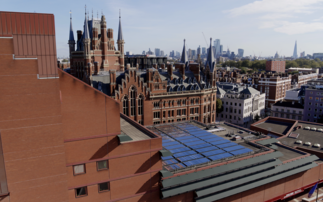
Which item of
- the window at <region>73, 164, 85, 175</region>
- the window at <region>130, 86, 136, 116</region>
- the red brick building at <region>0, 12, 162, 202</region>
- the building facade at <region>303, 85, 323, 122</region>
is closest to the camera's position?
the red brick building at <region>0, 12, 162, 202</region>

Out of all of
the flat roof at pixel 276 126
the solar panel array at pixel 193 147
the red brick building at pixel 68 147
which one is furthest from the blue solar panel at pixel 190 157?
the flat roof at pixel 276 126

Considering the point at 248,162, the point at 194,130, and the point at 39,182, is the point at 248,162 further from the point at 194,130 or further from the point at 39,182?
the point at 39,182

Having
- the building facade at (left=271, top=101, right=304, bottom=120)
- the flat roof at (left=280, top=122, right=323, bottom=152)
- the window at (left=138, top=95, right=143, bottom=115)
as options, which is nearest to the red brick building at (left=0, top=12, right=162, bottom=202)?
the window at (left=138, top=95, right=143, bottom=115)

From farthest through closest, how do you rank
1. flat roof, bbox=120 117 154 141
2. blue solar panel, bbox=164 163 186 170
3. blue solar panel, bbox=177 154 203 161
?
blue solar panel, bbox=177 154 203 161
blue solar panel, bbox=164 163 186 170
flat roof, bbox=120 117 154 141

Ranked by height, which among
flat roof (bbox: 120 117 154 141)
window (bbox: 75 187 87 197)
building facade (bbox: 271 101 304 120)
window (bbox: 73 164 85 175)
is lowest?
building facade (bbox: 271 101 304 120)

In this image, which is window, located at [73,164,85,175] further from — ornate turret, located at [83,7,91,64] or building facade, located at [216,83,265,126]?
building facade, located at [216,83,265,126]

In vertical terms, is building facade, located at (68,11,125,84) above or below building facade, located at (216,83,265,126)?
above
